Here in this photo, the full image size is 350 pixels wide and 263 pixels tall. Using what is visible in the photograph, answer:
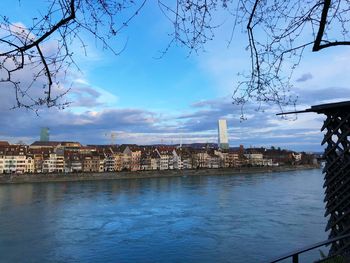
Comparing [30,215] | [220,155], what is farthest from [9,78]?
[220,155]

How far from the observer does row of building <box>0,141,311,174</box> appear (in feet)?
262

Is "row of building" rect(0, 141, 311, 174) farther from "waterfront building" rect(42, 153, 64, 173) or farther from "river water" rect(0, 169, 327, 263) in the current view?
"river water" rect(0, 169, 327, 263)

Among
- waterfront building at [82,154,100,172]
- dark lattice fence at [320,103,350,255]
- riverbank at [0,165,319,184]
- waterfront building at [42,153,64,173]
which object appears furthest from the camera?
waterfront building at [82,154,100,172]

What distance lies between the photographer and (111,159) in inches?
3460

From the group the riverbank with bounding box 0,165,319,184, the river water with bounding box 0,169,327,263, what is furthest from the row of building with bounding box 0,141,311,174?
the river water with bounding box 0,169,327,263

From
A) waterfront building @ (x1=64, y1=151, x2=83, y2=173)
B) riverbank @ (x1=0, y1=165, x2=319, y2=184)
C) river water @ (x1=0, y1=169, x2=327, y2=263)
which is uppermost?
waterfront building @ (x1=64, y1=151, x2=83, y2=173)

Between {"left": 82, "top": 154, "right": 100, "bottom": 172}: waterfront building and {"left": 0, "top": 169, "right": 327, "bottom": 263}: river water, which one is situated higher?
{"left": 82, "top": 154, "right": 100, "bottom": 172}: waterfront building

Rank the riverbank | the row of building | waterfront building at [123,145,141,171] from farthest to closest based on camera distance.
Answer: waterfront building at [123,145,141,171], the row of building, the riverbank

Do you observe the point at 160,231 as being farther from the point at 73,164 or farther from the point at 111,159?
the point at 111,159

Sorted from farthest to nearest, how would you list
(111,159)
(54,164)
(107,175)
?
1. (111,159)
2. (54,164)
3. (107,175)

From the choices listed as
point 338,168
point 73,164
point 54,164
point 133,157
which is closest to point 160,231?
point 338,168

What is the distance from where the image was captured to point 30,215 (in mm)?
24906

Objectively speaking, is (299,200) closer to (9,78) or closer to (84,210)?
(84,210)

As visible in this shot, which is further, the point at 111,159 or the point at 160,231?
the point at 111,159
